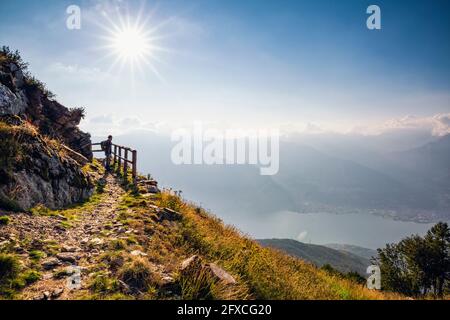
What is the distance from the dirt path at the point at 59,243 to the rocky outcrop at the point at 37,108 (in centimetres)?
719

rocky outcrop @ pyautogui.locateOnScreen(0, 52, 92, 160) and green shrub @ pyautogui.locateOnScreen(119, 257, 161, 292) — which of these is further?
rocky outcrop @ pyautogui.locateOnScreen(0, 52, 92, 160)

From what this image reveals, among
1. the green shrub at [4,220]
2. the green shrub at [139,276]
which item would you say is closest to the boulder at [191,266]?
the green shrub at [139,276]

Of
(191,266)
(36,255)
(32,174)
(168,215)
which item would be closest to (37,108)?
(32,174)

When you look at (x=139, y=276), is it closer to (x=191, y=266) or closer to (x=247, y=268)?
(x=191, y=266)

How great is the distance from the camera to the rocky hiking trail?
5.72m

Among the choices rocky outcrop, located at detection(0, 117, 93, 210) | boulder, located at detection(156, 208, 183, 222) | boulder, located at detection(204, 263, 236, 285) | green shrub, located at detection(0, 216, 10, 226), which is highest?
rocky outcrop, located at detection(0, 117, 93, 210)

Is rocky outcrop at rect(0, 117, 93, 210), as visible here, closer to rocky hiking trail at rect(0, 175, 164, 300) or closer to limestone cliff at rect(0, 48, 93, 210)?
limestone cliff at rect(0, 48, 93, 210)

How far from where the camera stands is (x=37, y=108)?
18922mm

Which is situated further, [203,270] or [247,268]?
[247,268]

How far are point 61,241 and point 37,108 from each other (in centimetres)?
1501

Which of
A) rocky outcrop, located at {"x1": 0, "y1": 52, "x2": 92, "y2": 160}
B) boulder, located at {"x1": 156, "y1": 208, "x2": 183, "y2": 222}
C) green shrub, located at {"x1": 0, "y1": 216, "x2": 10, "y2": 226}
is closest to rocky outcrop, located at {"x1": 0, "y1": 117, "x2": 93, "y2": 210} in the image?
green shrub, located at {"x1": 0, "y1": 216, "x2": 10, "y2": 226}

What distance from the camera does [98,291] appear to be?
18.4 feet

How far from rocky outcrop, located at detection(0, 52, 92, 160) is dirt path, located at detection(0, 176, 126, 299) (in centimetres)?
719
